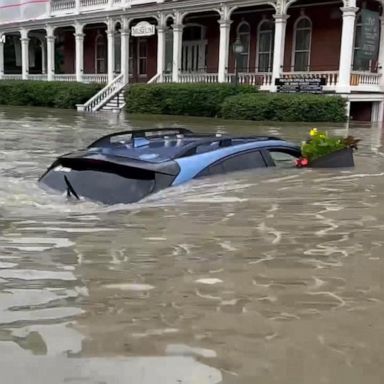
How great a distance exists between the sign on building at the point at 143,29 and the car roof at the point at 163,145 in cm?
2472

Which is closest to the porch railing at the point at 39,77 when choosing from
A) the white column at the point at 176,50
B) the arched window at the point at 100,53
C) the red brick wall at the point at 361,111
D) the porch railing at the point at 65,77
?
the porch railing at the point at 65,77

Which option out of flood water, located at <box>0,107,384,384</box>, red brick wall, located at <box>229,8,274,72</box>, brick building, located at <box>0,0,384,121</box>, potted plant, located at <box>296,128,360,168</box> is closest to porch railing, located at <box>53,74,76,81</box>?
brick building, located at <box>0,0,384,121</box>

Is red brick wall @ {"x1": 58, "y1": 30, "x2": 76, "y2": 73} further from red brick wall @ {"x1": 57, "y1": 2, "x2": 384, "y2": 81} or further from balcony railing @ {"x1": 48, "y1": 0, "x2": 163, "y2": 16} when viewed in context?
red brick wall @ {"x1": 57, "y1": 2, "x2": 384, "y2": 81}

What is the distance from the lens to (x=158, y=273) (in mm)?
4980

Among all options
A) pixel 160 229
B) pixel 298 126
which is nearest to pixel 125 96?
pixel 298 126

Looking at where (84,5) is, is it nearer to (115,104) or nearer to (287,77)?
(115,104)

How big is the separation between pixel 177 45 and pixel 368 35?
395 inches

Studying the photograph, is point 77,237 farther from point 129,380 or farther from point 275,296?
point 129,380

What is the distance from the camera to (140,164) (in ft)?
21.2

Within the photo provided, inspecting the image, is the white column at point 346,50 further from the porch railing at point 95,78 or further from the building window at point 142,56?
the porch railing at point 95,78

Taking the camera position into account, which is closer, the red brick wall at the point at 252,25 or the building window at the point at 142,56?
the red brick wall at the point at 252,25

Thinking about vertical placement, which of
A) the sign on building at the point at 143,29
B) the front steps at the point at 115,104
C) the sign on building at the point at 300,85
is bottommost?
the front steps at the point at 115,104

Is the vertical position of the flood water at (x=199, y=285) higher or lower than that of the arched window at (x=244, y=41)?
lower

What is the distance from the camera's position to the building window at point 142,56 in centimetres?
3647
